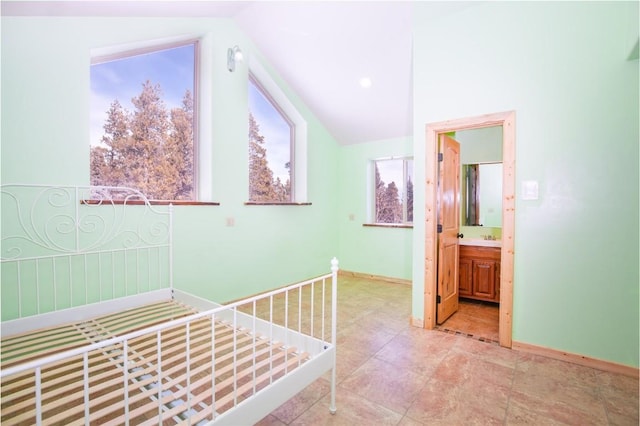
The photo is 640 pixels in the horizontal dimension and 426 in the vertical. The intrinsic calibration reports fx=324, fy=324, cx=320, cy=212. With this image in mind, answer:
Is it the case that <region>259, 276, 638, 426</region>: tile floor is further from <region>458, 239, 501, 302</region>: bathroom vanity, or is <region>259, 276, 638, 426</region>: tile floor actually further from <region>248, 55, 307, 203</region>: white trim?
<region>248, 55, 307, 203</region>: white trim

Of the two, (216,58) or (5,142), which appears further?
(216,58)

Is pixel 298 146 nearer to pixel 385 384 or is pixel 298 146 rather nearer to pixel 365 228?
pixel 365 228

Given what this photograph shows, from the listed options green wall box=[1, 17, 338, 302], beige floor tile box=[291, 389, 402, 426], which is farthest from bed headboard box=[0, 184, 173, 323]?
beige floor tile box=[291, 389, 402, 426]

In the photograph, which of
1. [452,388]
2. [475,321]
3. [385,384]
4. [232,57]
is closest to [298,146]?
[232,57]

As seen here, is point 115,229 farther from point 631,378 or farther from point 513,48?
point 631,378

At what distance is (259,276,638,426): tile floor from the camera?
1876mm

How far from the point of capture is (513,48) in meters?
2.67

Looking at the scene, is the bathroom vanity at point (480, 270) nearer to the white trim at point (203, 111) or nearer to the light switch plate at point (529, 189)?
the light switch plate at point (529, 189)

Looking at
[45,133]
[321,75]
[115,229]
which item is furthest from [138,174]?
[321,75]

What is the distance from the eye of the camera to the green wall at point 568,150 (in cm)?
234

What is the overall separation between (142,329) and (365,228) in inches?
153

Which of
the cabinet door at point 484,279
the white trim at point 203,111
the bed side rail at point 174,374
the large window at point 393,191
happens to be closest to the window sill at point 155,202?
the white trim at point 203,111

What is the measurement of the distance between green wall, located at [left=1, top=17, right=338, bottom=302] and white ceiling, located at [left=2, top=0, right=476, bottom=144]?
6.2 inches

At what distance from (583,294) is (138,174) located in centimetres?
403
